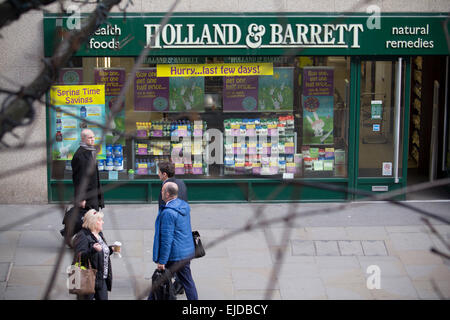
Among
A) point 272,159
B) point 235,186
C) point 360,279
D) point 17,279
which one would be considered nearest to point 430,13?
point 272,159

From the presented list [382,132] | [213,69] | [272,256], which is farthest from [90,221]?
[382,132]

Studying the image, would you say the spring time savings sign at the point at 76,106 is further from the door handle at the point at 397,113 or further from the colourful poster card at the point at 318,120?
the door handle at the point at 397,113

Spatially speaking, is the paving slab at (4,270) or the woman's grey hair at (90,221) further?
the paving slab at (4,270)

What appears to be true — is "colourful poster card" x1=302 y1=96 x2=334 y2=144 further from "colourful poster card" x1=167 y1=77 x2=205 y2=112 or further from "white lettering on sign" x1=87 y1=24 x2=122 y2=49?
"white lettering on sign" x1=87 y1=24 x2=122 y2=49

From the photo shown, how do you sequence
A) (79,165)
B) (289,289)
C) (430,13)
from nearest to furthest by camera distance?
1. (289,289)
2. (79,165)
3. (430,13)

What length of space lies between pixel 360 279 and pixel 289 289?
38.5 inches

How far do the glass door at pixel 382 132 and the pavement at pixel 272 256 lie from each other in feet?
1.69

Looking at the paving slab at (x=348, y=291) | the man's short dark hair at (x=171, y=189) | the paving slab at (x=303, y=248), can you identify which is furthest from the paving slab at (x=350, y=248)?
the man's short dark hair at (x=171, y=189)

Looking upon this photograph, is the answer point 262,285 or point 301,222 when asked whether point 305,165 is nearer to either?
point 301,222

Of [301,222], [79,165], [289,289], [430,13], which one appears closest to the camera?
[289,289]

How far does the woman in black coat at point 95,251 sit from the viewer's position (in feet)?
21.8

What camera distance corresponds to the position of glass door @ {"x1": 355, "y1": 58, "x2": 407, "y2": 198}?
11.9 metres

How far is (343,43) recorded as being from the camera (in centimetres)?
1157

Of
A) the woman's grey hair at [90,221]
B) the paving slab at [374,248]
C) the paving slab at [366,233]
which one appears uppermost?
the woman's grey hair at [90,221]
